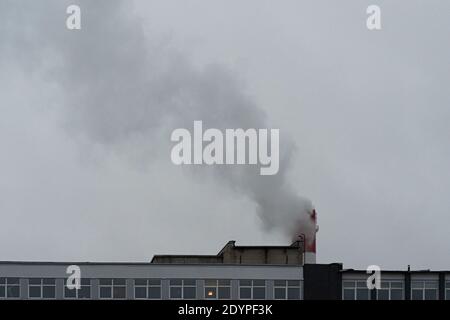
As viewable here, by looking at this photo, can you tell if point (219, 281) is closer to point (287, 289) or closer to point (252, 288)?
point (252, 288)

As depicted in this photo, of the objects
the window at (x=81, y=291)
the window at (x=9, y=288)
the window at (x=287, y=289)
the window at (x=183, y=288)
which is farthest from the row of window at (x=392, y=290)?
the window at (x=9, y=288)

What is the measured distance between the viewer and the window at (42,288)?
96125 millimetres

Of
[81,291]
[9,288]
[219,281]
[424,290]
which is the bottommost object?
[81,291]

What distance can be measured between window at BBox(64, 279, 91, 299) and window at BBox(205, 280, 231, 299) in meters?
12.0

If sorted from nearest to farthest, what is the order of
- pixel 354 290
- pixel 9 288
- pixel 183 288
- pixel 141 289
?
pixel 9 288 → pixel 141 289 → pixel 183 288 → pixel 354 290

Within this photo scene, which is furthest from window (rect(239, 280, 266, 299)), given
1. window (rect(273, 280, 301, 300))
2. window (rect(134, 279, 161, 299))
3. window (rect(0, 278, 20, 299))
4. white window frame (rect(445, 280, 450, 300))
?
window (rect(0, 278, 20, 299))

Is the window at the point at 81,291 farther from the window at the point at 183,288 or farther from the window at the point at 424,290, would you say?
the window at the point at 424,290

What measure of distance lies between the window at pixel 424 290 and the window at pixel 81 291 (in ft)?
111

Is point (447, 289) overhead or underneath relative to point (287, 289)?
overhead

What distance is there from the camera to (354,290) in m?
99.9

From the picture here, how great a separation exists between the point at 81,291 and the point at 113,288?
3.31m

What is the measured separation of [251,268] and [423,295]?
60.8 feet

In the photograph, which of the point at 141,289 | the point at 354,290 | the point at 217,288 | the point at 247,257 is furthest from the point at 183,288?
the point at 354,290
